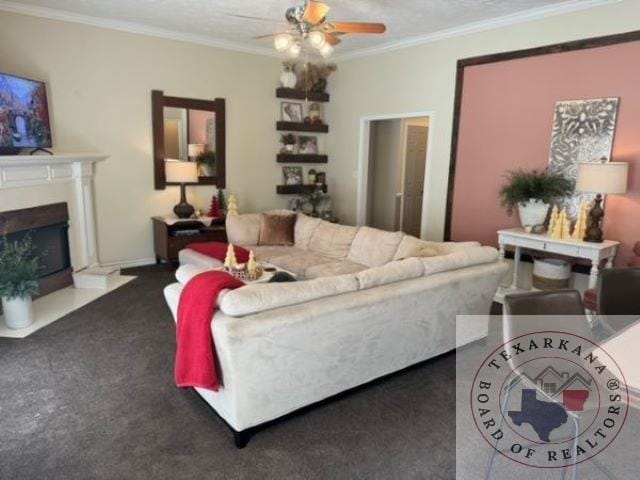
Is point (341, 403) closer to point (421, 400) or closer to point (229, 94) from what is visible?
point (421, 400)

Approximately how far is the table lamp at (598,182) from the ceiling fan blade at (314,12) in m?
2.52

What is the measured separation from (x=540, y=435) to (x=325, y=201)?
4.72 metres

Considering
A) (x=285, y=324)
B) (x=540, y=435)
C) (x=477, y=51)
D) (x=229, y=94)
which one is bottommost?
(x=540, y=435)

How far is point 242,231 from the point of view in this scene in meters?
5.01

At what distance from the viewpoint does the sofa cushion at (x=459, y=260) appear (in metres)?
2.87

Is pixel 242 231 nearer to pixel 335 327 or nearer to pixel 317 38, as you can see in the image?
pixel 317 38

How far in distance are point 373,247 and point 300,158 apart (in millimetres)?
2994

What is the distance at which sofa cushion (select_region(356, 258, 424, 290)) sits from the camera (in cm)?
254

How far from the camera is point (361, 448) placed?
226 cm

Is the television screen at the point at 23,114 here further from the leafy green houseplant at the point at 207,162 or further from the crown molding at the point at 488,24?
the crown molding at the point at 488,24

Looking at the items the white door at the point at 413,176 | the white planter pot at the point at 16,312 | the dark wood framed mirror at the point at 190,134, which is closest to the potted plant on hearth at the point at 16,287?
the white planter pot at the point at 16,312

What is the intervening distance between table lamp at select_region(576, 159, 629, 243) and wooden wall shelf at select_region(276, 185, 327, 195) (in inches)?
151

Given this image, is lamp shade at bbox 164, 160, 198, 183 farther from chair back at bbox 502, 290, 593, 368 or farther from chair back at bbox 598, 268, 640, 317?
chair back at bbox 598, 268, 640, 317

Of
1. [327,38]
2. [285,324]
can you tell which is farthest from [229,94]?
[285,324]
